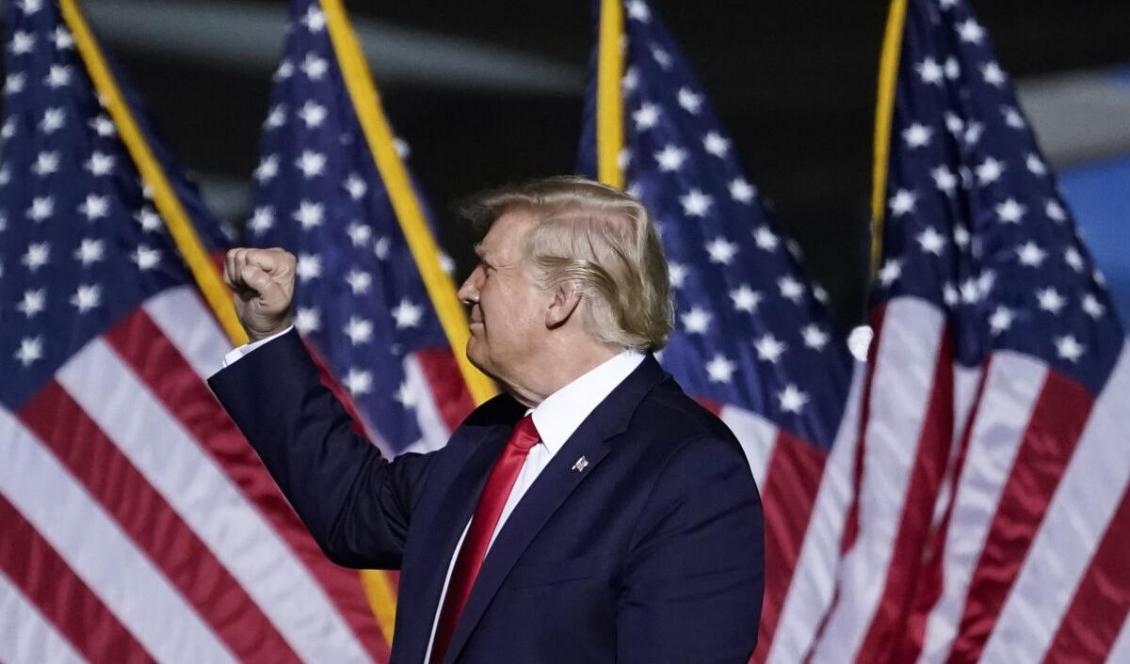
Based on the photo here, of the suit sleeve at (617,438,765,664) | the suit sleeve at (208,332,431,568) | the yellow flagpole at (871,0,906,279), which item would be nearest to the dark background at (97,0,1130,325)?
the yellow flagpole at (871,0,906,279)

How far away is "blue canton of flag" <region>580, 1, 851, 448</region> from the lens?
2.63m

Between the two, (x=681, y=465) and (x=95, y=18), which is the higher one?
(x=95, y=18)

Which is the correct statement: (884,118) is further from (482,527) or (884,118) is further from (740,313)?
(482,527)

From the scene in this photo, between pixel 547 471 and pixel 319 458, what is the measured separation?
308 mm

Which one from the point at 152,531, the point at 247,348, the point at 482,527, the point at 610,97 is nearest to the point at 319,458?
the point at 247,348

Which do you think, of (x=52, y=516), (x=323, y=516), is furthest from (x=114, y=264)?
(x=323, y=516)

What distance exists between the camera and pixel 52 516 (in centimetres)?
249

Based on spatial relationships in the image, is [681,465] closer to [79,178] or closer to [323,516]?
[323,516]

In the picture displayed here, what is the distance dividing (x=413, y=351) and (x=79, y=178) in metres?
0.64

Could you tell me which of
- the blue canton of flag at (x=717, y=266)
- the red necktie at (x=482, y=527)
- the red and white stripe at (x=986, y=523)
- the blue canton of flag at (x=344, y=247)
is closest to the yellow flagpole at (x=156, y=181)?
the blue canton of flag at (x=344, y=247)

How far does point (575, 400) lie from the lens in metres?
1.42

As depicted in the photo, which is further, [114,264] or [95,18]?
[95,18]

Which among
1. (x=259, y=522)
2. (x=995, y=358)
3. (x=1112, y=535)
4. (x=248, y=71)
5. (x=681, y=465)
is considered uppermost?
(x=248, y=71)

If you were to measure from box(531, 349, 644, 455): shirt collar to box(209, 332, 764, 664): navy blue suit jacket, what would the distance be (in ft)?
0.04
